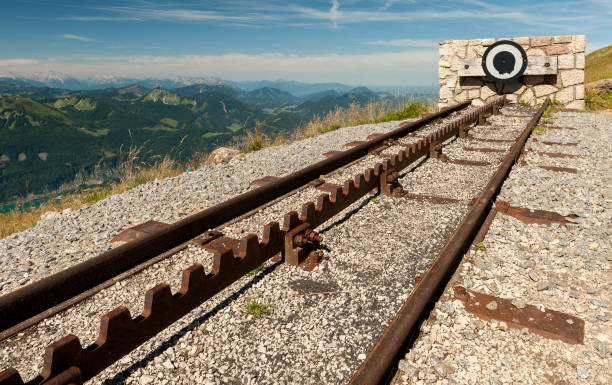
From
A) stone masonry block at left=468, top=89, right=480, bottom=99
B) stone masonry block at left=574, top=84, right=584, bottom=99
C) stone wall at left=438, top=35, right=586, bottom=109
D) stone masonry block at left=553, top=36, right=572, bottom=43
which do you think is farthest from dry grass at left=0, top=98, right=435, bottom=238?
stone masonry block at left=574, top=84, right=584, bottom=99

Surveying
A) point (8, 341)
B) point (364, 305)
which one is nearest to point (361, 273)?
point (364, 305)

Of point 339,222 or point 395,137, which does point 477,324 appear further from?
point 395,137

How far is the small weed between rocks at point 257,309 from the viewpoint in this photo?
2059 mm

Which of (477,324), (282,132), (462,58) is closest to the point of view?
(477,324)

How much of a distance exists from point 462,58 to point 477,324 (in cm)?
1294

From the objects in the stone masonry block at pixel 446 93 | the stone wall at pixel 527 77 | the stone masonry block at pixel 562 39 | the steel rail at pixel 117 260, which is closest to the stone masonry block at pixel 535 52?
the stone wall at pixel 527 77

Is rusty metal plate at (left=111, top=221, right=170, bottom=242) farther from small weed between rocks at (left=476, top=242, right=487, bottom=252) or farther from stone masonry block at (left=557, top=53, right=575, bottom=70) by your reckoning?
stone masonry block at (left=557, top=53, right=575, bottom=70)

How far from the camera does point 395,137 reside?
661cm

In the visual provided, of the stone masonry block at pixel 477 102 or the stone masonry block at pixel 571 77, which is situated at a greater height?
the stone masonry block at pixel 571 77

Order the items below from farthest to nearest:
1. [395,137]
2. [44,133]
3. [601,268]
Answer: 1. [44,133]
2. [395,137]
3. [601,268]

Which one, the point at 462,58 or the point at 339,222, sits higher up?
the point at 462,58

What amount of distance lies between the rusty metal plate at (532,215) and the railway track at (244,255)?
0.18m

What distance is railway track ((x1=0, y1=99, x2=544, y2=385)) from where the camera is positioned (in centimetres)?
148

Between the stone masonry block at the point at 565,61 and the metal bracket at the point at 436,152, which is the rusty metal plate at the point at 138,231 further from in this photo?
the stone masonry block at the point at 565,61
